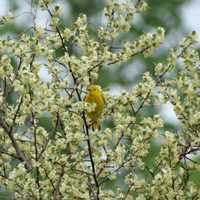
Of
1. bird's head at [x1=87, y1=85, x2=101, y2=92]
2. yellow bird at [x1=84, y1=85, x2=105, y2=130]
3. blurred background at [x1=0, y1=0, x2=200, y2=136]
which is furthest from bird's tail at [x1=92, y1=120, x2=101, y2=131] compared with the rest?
blurred background at [x1=0, y1=0, x2=200, y2=136]

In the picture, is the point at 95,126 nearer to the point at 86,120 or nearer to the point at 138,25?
the point at 86,120

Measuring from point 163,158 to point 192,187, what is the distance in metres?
0.21

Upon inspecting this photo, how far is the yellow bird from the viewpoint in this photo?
3730mm

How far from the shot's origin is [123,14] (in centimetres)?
399

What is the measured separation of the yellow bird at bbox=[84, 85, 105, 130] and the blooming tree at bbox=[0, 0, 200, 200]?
4 centimetres

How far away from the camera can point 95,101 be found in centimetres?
373

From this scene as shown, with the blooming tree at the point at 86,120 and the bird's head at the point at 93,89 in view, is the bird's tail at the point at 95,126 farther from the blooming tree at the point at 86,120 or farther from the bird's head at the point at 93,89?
the bird's head at the point at 93,89

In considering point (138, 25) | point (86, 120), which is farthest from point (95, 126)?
point (138, 25)

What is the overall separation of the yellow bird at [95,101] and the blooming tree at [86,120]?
4 centimetres

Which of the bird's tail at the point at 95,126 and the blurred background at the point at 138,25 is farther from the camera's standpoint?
the blurred background at the point at 138,25

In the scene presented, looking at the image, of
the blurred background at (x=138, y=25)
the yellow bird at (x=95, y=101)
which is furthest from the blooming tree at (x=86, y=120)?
the blurred background at (x=138, y=25)

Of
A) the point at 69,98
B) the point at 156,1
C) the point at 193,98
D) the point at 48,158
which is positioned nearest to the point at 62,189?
the point at 48,158

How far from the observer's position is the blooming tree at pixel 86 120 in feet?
11.7

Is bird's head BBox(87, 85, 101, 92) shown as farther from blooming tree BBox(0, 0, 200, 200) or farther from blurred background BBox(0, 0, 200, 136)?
blurred background BBox(0, 0, 200, 136)
